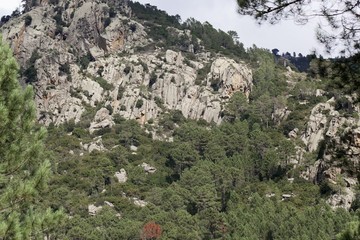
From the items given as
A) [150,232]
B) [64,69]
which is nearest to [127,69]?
[64,69]

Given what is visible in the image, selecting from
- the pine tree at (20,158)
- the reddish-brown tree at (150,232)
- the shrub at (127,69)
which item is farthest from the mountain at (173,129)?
the pine tree at (20,158)

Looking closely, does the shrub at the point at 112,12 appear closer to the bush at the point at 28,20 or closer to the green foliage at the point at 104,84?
the bush at the point at 28,20

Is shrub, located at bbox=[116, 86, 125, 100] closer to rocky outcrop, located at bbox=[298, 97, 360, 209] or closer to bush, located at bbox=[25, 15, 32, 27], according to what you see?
bush, located at bbox=[25, 15, 32, 27]

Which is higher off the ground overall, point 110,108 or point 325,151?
point 110,108

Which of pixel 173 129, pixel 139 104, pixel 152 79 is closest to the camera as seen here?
pixel 173 129

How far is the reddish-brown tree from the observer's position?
55206 mm

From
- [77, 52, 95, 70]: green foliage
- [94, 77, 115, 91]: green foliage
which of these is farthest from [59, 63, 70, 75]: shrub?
[94, 77, 115, 91]: green foliage

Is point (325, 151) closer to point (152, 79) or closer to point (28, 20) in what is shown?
point (152, 79)

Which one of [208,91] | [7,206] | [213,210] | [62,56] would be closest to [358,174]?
[7,206]

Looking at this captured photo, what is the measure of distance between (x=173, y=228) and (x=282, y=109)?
49.9m

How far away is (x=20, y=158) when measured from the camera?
39.9 feet

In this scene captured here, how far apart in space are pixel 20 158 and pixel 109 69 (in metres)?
105

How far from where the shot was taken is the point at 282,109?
Answer: 324 feet

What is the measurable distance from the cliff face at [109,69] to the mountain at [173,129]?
311 mm
